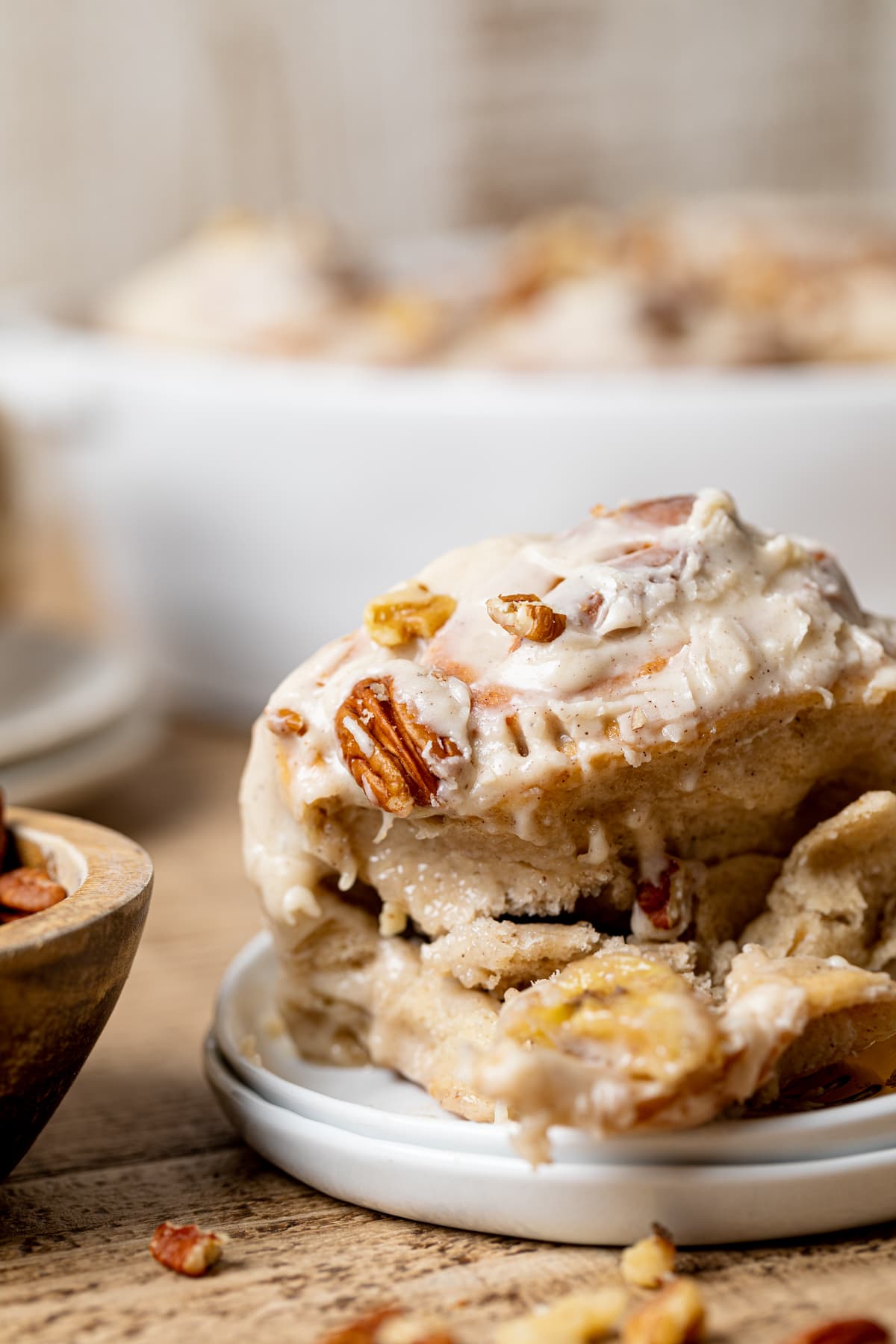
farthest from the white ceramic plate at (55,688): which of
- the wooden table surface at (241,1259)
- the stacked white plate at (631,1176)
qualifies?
the stacked white plate at (631,1176)

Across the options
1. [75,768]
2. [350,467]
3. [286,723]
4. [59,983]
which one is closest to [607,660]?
[286,723]

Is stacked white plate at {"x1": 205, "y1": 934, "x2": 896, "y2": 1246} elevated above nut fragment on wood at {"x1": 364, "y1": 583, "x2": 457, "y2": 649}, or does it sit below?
below

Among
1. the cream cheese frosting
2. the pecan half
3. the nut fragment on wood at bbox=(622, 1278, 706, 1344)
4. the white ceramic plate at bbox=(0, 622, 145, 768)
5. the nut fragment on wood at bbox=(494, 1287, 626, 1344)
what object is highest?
the cream cheese frosting

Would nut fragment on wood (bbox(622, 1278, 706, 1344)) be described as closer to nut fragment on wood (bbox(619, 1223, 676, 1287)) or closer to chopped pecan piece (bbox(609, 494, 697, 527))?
nut fragment on wood (bbox(619, 1223, 676, 1287))

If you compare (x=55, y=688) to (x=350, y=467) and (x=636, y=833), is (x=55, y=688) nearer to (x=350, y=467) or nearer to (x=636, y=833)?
(x=350, y=467)

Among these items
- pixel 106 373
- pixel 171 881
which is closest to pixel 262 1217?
pixel 171 881

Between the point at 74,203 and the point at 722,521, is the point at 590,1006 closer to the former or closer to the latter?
the point at 722,521

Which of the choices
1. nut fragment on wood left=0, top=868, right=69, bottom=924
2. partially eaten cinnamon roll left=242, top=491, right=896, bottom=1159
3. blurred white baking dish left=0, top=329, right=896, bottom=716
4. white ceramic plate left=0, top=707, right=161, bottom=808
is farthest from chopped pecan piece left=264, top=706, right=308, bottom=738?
blurred white baking dish left=0, top=329, right=896, bottom=716
